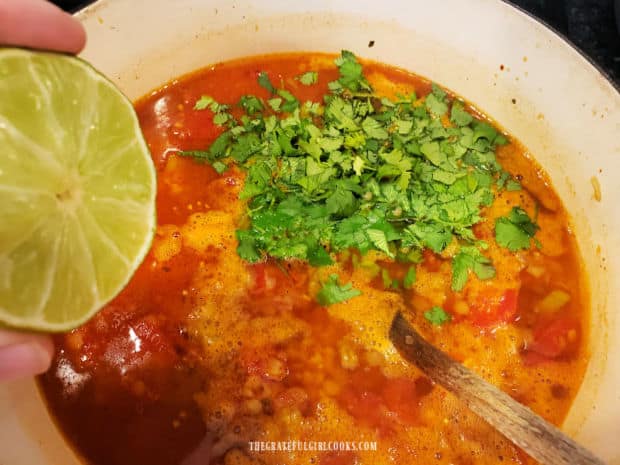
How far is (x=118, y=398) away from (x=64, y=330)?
2.68 ft

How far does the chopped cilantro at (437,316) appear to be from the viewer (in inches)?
86.5

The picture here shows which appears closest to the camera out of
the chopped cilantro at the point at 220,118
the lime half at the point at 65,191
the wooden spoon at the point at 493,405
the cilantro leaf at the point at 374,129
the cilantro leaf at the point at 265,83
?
the lime half at the point at 65,191

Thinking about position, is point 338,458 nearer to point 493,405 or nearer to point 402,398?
point 402,398

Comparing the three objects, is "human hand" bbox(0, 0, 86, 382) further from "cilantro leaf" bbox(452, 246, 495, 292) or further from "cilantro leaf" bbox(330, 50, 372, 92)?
"cilantro leaf" bbox(452, 246, 495, 292)

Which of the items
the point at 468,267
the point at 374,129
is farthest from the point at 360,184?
the point at 468,267

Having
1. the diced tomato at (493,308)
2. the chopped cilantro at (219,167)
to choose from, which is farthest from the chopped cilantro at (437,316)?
the chopped cilantro at (219,167)

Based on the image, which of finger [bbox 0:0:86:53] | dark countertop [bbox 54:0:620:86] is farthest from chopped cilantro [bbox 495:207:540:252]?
finger [bbox 0:0:86:53]

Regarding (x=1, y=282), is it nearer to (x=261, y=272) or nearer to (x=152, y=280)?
(x=152, y=280)

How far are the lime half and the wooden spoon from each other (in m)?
1.13

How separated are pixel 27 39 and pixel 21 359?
794 mm

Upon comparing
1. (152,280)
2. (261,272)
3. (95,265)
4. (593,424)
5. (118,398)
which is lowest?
(118,398)

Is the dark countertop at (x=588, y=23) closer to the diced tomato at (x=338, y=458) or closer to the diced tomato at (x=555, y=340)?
the diced tomato at (x=555, y=340)

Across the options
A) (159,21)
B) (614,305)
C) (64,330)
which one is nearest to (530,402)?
(614,305)

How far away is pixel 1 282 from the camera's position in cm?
126
